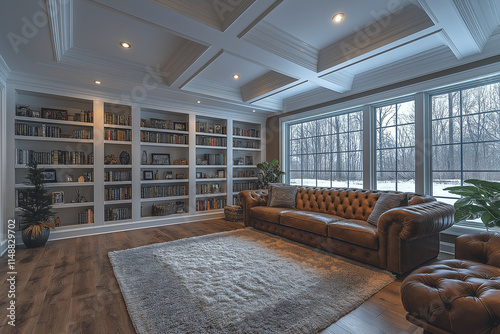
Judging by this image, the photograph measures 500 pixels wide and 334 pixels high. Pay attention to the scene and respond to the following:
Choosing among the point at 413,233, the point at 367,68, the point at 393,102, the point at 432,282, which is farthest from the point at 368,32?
the point at 432,282

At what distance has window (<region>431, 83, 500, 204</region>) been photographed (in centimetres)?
298

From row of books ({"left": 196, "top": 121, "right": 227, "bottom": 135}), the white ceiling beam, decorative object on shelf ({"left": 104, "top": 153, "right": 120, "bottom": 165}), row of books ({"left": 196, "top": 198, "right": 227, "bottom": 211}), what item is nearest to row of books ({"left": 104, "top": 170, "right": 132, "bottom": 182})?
decorative object on shelf ({"left": 104, "top": 153, "right": 120, "bottom": 165})

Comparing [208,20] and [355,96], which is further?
[355,96]

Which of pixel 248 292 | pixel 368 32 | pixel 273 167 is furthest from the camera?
pixel 273 167

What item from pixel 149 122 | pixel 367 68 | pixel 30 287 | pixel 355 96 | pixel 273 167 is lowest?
pixel 30 287

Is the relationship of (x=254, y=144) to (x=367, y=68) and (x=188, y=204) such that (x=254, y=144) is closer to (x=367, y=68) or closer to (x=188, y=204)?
(x=188, y=204)

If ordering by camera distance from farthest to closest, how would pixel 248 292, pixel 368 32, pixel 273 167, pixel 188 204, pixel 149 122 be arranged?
pixel 273 167 < pixel 188 204 < pixel 149 122 < pixel 368 32 < pixel 248 292

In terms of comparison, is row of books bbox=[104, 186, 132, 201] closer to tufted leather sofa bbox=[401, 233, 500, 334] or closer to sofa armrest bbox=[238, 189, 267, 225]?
sofa armrest bbox=[238, 189, 267, 225]

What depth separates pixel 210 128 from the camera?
5.59 meters

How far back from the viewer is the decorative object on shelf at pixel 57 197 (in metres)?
3.89

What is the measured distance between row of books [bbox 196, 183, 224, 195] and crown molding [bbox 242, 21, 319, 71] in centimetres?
332

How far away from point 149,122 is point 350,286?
14.6 feet

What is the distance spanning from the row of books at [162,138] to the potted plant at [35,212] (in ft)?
5.66

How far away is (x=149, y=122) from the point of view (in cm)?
484
